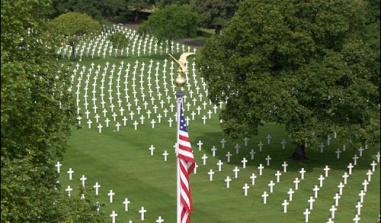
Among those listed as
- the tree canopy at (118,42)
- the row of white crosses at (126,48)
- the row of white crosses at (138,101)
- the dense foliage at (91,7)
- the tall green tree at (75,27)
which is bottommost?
the row of white crosses at (138,101)

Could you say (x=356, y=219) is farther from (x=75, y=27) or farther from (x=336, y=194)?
(x=75, y=27)

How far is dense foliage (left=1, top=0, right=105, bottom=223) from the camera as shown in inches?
706

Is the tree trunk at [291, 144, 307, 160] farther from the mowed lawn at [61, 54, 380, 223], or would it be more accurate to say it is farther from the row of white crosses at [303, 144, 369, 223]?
the row of white crosses at [303, 144, 369, 223]

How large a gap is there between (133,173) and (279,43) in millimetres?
8384

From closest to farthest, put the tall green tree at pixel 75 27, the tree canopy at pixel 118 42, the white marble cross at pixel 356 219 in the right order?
1. the white marble cross at pixel 356 219
2. the tall green tree at pixel 75 27
3. the tree canopy at pixel 118 42

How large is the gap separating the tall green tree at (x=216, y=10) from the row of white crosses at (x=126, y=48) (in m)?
4.33

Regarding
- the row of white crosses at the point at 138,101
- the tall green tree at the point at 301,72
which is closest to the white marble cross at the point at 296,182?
the tall green tree at the point at 301,72

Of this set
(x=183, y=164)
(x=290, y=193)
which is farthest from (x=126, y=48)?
(x=183, y=164)

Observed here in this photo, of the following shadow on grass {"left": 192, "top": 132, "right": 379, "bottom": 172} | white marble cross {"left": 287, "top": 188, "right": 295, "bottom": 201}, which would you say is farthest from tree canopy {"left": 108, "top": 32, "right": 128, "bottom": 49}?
white marble cross {"left": 287, "top": 188, "right": 295, "bottom": 201}

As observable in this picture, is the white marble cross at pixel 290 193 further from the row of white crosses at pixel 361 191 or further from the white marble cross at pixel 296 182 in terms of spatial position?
the row of white crosses at pixel 361 191

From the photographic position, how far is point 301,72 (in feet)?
107

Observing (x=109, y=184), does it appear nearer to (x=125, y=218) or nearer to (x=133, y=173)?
(x=133, y=173)

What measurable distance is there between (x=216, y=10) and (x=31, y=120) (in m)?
60.1

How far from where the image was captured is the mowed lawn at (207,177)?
2753cm
